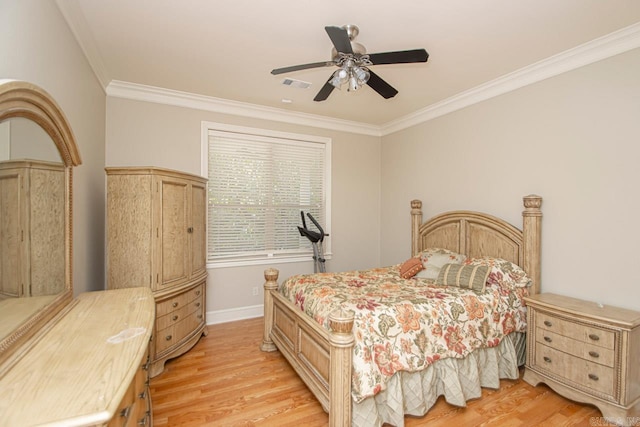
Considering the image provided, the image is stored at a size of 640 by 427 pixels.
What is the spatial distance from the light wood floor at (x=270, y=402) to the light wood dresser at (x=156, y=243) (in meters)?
0.35

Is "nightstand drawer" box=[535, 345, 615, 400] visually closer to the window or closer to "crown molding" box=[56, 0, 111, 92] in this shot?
the window

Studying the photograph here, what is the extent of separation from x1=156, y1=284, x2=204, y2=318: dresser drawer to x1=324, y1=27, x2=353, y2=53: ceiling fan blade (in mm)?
2547

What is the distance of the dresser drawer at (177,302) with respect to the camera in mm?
2712

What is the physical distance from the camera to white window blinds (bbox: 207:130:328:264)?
12.8 feet

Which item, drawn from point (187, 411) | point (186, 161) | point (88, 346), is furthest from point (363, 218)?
point (88, 346)

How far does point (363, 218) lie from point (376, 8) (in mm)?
3167

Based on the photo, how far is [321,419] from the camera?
2.09 m

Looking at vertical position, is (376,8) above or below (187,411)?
above

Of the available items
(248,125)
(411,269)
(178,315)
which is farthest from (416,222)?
(178,315)

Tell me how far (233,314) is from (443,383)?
270cm

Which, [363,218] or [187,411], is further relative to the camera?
[363,218]

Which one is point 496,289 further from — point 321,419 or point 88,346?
point 88,346

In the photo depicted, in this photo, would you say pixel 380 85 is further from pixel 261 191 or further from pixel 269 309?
pixel 269 309

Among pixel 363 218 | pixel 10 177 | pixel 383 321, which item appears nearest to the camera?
pixel 10 177
